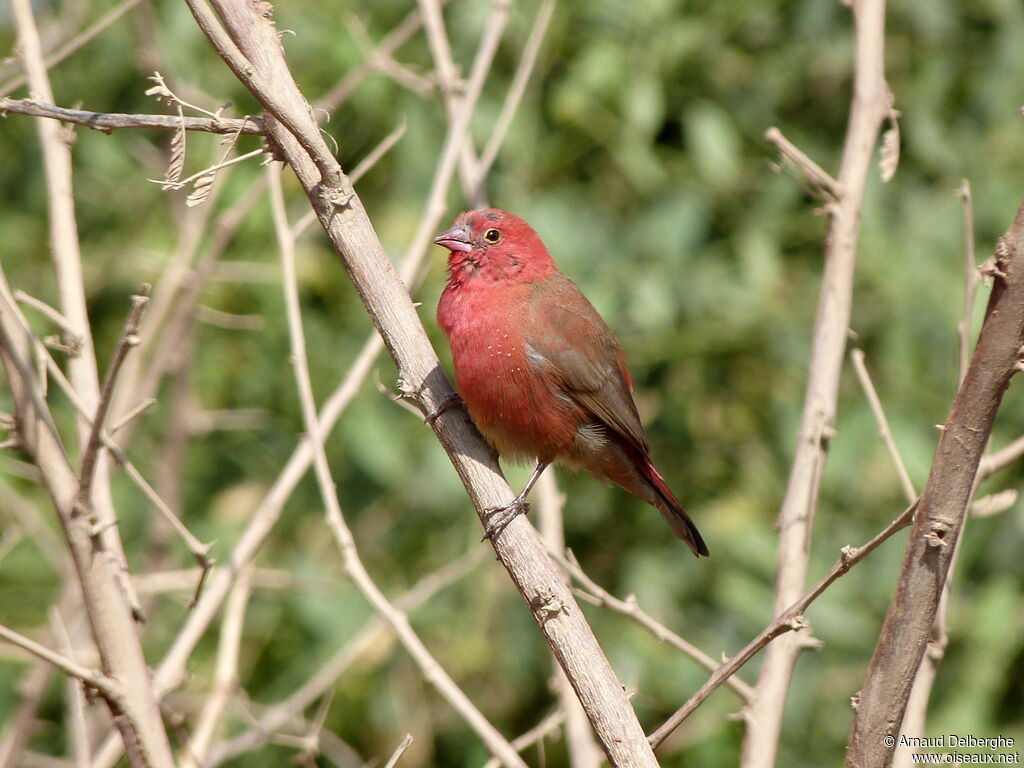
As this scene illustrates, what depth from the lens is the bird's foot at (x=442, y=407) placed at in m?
2.76

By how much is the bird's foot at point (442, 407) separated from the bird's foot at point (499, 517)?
0.31 metres

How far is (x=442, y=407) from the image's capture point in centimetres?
287

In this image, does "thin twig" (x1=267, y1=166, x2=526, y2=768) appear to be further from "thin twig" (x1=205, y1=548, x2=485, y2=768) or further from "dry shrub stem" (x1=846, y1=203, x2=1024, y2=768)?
"dry shrub stem" (x1=846, y1=203, x2=1024, y2=768)

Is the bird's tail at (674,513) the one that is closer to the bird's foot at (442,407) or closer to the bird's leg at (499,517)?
the bird's foot at (442,407)

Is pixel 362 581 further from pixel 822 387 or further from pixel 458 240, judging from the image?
pixel 458 240

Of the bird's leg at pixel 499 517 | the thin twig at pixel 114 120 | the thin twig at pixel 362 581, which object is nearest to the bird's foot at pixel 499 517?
the bird's leg at pixel 499 517

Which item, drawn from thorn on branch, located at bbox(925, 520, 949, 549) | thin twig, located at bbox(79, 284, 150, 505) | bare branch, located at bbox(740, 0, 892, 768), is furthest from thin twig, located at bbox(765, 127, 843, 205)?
thin twig, located at bbox(79, 284, 150, 505)

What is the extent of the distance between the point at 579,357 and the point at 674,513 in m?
0.61

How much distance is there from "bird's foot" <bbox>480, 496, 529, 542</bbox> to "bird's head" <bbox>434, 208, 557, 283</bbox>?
1501 mm

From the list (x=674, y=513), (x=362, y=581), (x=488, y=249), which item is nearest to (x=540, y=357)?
(x=488, y=249)

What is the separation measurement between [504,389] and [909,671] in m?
1.74

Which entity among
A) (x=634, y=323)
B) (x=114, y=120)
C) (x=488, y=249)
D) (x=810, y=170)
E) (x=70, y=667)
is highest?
(x=634, y=323)

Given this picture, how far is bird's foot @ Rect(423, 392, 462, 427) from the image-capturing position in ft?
9.05

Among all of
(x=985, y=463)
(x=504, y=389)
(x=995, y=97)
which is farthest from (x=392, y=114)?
(x=985, y=463)
